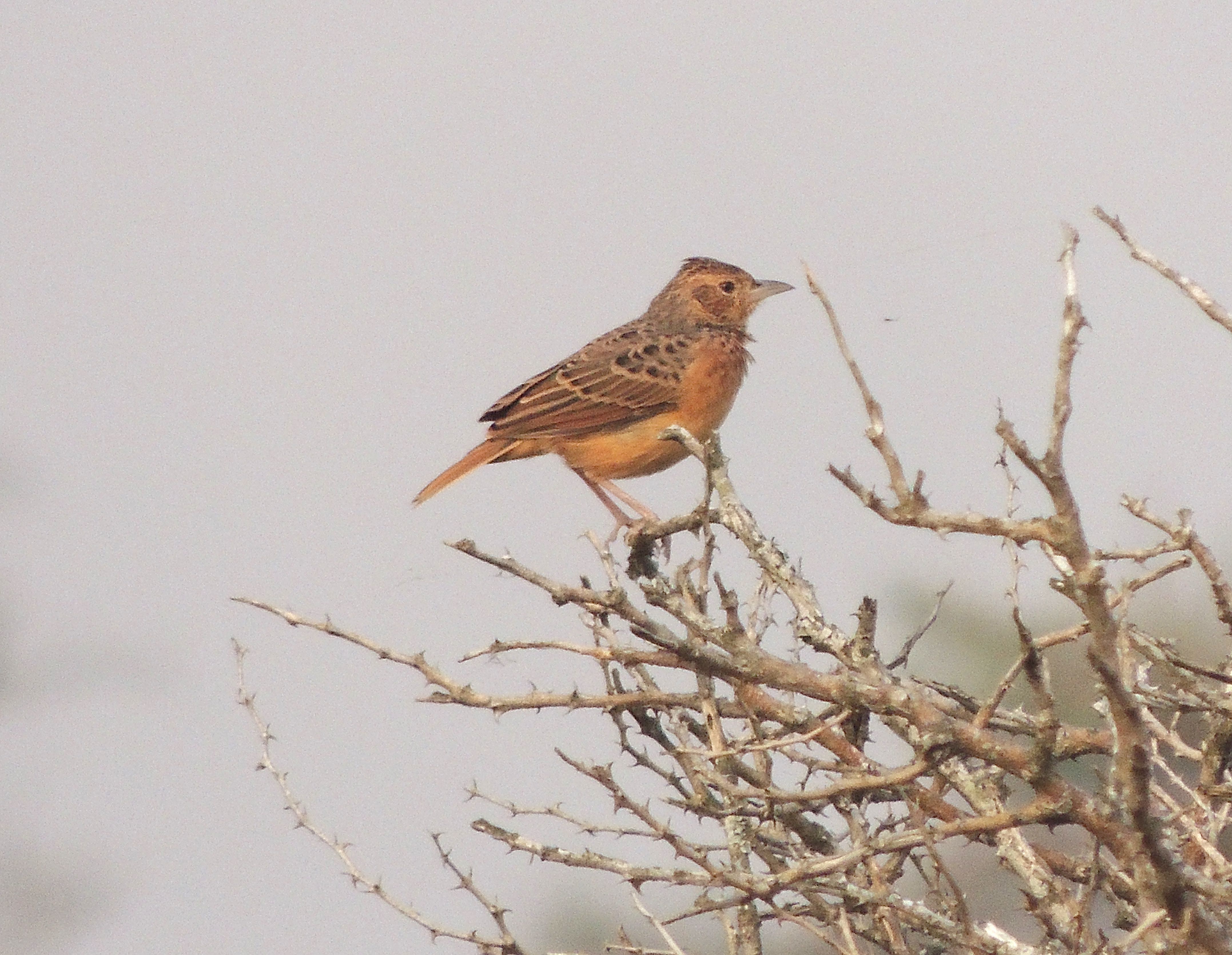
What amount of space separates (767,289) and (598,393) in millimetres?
1906

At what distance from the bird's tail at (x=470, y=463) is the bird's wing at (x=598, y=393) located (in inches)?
2.3

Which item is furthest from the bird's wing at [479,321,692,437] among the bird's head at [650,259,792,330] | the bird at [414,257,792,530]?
the bird's head at [650,259,792,330]

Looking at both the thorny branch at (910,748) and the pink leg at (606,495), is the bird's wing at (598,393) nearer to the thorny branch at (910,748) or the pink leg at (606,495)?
the pink leg at (606,495)

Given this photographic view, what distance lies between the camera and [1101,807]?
3.47 metres

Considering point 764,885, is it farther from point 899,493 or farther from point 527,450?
point 527,450

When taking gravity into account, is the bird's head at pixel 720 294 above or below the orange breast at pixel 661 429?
above

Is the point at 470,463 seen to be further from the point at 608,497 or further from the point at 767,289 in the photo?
the point at 767,289

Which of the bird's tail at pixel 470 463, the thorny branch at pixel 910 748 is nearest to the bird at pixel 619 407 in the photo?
the bird's tail at pixel 470 463

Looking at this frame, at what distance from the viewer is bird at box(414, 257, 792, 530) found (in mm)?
9039

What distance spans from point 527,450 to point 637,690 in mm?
4394

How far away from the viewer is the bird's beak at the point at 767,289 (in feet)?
35.2

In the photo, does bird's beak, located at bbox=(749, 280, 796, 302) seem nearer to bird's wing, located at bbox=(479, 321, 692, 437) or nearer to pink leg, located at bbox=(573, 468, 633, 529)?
bird's wing, located at bbox=(479, 321, 692, 437)

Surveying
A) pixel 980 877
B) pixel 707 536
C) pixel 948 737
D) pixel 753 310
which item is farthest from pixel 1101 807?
pixel 980 877

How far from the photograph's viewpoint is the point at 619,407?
929cm
